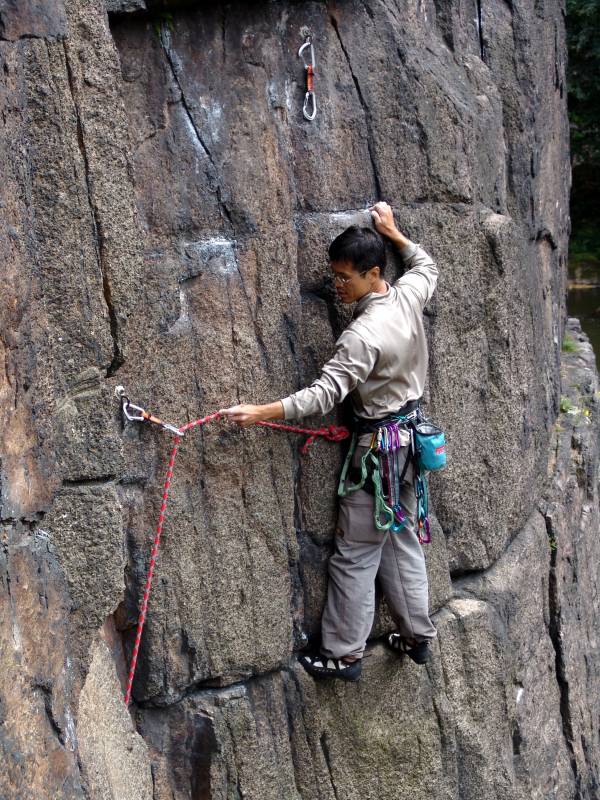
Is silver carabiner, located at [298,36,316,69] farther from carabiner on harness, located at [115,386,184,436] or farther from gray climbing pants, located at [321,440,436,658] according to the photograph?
gray climbing pants, located at [321,440,436,658]

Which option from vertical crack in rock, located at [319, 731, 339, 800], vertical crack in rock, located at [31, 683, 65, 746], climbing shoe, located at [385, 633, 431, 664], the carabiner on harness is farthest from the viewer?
climbing shoe, located at [385, 633, 431, 664]

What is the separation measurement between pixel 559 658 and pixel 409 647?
6.02ft

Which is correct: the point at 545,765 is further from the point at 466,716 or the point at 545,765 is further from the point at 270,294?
the point at 270,294

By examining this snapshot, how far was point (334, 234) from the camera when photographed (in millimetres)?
4426

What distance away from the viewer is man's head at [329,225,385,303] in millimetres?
4184

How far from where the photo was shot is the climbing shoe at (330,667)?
4.55 metres

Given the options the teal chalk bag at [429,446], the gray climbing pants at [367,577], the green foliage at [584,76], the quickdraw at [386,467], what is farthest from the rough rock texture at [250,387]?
the green foliage at [584,76]

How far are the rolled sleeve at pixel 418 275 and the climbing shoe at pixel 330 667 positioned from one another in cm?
174

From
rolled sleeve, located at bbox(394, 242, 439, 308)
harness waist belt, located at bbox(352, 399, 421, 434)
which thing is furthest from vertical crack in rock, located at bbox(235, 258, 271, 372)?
rolled sleeve, located at bbox(394, 242, 439, 308)

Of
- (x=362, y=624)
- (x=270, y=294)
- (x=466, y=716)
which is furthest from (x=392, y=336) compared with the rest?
(x=466, y=716)

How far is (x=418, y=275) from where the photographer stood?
4.54 metres

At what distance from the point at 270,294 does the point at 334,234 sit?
1.46 ft

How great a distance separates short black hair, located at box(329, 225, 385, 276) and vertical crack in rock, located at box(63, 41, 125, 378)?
43.9 inches

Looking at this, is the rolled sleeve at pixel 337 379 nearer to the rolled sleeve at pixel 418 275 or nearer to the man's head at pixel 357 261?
the man's head at pixel 357 261
